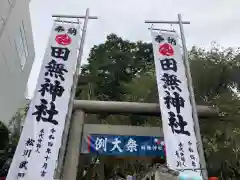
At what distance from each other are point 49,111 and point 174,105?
9.83ft

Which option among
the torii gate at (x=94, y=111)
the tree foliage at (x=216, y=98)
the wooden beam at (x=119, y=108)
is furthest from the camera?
the tree foliage at (x=216, y=98)

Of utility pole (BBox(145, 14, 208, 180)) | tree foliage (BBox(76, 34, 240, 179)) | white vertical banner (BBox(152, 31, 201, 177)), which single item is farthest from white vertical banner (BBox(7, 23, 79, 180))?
tree foliage (BBox(76, 34, 240, 179))

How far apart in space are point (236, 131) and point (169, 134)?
338 centimetres

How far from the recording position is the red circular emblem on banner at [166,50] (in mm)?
9047

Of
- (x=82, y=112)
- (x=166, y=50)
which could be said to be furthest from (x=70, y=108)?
(x=166, y=50)

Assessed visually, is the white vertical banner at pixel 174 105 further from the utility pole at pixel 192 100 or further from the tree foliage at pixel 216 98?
the tree foliage at pixel 216 98

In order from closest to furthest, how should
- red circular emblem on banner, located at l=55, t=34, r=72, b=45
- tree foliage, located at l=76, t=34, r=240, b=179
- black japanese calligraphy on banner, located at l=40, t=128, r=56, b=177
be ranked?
1. black japanese calligraphy on banner, located at l=40, t=128, r=56, b=177
2. red circular emblem on banner, located at l=55, t=34, r=72, b=45
3. tree foliage, located at l=76, t=34, r=240, b=179

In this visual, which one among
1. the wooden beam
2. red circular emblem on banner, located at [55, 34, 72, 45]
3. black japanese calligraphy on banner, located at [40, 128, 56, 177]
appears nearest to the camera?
black japanese calligraphy on banner, located at [40, 128, 56, 177]

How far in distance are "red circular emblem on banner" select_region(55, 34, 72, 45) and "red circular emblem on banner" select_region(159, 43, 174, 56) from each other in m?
2.43

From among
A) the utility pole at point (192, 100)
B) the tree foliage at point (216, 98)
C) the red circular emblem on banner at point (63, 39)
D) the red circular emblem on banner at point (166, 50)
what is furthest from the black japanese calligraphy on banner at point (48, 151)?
the tree foliage at point (216, 98)

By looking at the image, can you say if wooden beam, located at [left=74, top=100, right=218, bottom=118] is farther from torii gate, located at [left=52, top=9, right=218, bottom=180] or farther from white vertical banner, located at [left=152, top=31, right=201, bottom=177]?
white vertical banner, located at [left=152, top=31, right=201, bottom=177]

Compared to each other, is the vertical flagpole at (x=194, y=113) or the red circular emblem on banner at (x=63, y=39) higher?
the red circular emblem on banner at (x=63, y=39)

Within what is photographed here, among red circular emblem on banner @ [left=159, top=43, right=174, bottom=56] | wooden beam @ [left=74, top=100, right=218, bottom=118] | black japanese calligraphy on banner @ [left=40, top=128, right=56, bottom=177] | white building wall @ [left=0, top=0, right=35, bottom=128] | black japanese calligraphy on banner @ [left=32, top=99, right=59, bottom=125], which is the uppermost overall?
white building wall @ [left=0, top=0, right=35, bottom=128]

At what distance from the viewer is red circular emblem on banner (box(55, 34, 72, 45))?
29.1 ft
